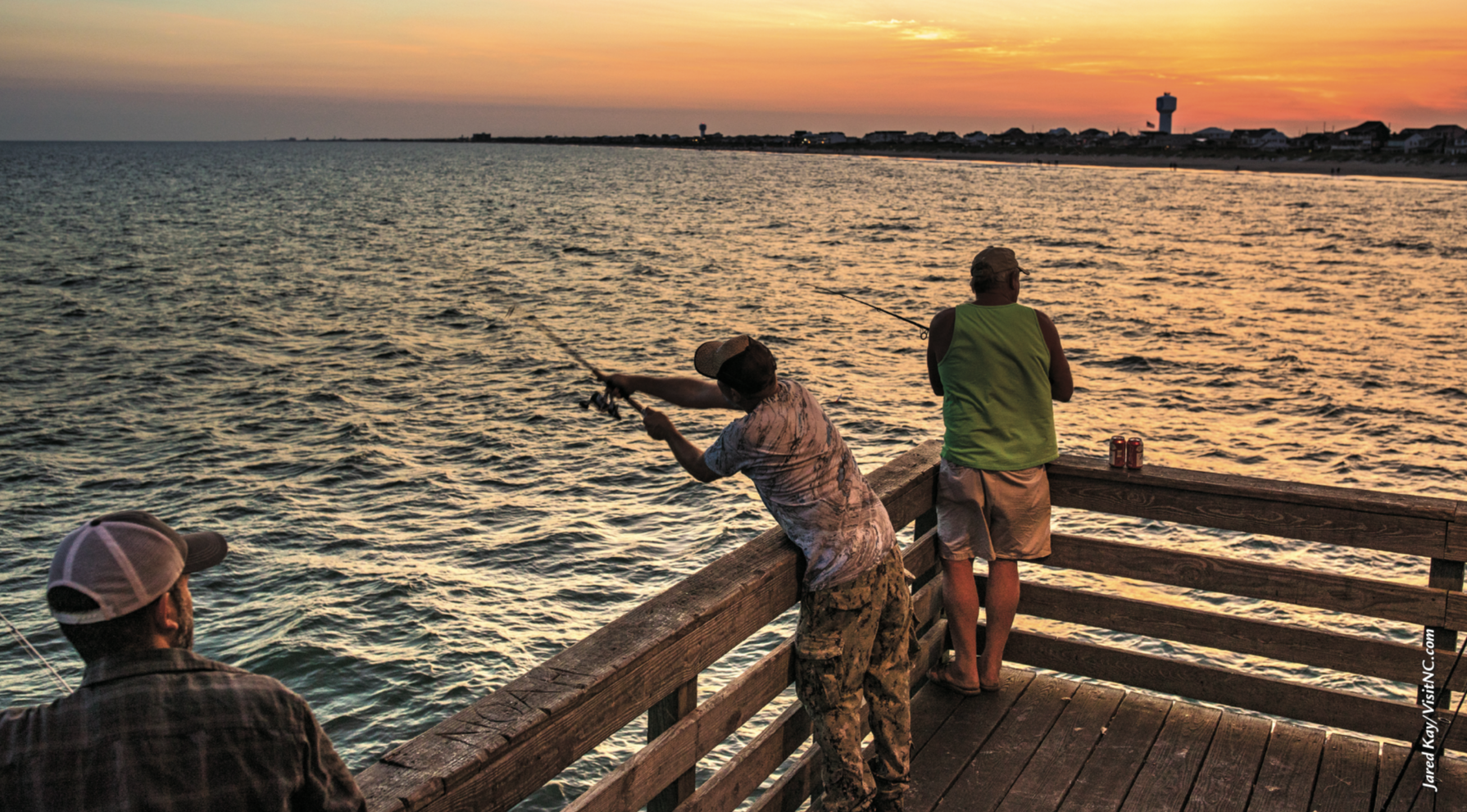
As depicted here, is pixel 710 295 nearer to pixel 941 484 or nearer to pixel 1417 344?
pixel 1417 344

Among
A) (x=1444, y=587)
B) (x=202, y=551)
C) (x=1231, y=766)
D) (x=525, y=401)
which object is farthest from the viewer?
(x=525, y=401)

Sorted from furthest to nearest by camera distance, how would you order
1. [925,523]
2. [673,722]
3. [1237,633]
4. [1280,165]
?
[1280,165] < [925,523] < [1237,633] < [673,722]

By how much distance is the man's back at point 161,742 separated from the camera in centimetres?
153

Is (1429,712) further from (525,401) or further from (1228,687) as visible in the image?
(525,401)

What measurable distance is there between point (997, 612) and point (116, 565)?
3.39m

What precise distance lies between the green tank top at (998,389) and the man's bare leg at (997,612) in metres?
0.43

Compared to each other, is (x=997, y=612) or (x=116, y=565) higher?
(x=116, y=565)

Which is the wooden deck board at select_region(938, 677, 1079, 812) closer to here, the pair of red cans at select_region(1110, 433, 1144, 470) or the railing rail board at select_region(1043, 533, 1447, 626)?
the railing rail board at select_region(1043, 533, 1447, 626)

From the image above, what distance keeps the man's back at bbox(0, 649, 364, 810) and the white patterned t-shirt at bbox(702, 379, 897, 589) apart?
168cm

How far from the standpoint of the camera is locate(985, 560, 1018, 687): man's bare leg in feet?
14.2

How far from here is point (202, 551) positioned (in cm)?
184

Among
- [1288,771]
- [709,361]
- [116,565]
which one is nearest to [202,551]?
[116,565]

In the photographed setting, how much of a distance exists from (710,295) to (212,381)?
13.5 metres

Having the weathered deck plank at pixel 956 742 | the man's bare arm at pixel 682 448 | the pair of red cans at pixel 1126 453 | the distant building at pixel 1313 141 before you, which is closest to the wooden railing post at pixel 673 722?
the man's bare arm at pixel 682 448
